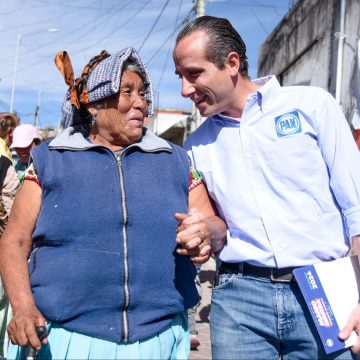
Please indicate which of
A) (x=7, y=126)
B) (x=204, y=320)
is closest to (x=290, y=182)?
(x=7, y=126)

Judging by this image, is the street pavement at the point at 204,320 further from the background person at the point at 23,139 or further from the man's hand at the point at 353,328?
the man's hand at the point at 353,328

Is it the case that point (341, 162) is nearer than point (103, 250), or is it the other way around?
point (103, 250)

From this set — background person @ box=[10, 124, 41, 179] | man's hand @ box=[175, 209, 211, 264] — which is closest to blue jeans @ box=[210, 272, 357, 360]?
man's hand @ box=[175, 209, 211, 264]

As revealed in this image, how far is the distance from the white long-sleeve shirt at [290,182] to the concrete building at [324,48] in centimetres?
400

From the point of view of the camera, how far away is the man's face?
2.45 m

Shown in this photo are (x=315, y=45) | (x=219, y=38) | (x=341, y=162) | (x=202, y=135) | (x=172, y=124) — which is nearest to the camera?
(x=341, y=162)

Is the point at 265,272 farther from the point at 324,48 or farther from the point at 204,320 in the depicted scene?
the point at 324,48

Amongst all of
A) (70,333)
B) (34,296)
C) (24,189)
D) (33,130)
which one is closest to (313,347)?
(70,333)

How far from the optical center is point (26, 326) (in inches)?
79.6

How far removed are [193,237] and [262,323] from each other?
0.55 metres

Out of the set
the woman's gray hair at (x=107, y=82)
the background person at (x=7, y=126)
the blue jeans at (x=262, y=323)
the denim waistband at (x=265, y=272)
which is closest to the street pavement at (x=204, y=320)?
the background person at (x=7, y=126)

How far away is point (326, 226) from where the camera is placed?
2.33 meters

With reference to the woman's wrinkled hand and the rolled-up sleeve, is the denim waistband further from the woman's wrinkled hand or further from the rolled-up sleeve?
the woman's wrinkled hand

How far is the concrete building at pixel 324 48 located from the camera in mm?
7000
